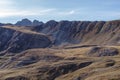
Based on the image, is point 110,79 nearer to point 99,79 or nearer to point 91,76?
point 99,79

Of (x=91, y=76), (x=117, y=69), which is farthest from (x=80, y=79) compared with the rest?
(x=117, y=69)

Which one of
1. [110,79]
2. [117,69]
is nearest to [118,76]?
[110,79]

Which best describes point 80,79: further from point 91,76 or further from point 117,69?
point 117,69

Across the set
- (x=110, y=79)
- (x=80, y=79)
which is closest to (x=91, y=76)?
(x=80, y=79)

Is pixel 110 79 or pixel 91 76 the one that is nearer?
pixel 110 79

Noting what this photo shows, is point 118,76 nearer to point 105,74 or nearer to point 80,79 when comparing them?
point 105,74

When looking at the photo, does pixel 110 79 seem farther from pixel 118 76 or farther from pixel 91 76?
pixel 91 76

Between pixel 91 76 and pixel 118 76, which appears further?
pixel 91 76
